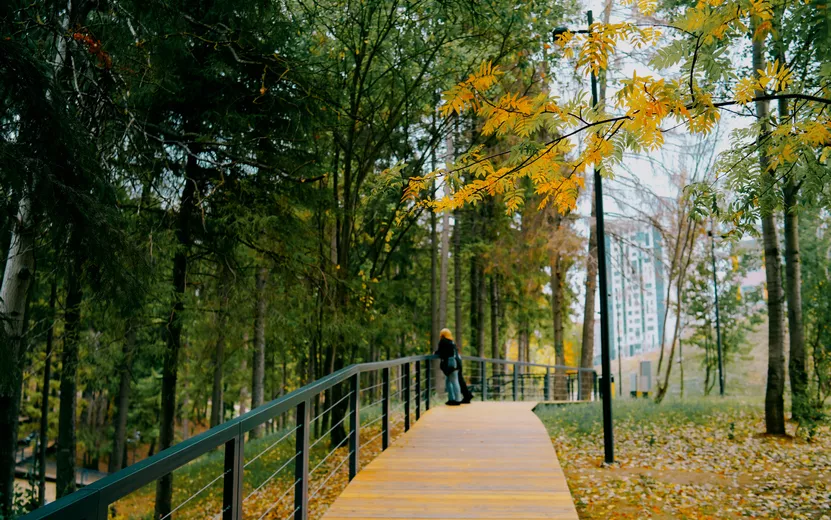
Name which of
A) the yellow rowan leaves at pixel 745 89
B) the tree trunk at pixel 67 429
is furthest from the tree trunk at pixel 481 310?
the yellow rowan leaves at pixel 745 89

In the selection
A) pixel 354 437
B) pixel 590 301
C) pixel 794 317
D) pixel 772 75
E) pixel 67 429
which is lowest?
pixel 67 429

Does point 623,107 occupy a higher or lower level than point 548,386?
higher

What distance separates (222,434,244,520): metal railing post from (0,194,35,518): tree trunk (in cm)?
247

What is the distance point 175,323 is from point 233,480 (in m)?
7.11

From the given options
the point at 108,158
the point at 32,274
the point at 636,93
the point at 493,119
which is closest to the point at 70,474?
the point at 32,274

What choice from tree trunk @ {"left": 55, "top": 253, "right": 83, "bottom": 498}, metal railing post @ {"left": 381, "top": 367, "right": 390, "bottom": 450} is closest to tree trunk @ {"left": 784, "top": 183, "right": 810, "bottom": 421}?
metal railing post @ {"left": 381, "top": 367, "right": 390, "bottom": 450}

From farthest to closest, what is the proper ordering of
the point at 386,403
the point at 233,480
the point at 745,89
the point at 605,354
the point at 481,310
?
the point at 481,310, the point at 605,354, the point at 386,403, the point at 745,89, the point at 233,480

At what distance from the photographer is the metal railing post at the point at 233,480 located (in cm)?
291

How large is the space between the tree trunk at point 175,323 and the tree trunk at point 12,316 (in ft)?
6.83

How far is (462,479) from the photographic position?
589 cm

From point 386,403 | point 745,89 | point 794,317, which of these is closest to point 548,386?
point 794,317

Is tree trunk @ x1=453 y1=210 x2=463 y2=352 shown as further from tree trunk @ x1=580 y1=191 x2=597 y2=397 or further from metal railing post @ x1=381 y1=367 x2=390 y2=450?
metal railing post @ x1=381 y1=367 x2=390 y2=450

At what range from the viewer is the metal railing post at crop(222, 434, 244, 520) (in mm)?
2912

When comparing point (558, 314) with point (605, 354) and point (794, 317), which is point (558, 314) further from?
point (605, 354)
